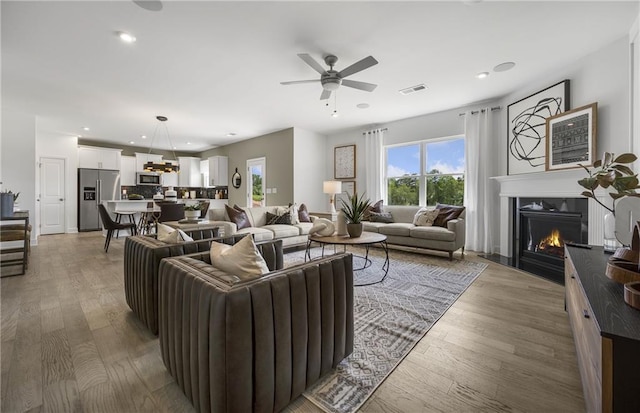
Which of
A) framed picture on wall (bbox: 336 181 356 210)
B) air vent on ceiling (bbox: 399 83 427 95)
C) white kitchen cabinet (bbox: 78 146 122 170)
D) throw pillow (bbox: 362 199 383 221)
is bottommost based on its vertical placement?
throw pillow (bbox: 362 199 383 221)

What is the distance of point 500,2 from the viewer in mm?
2205

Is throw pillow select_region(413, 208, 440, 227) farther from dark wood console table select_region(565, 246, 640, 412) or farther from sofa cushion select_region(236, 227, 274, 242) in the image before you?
dark wood console table select_region(565, 246, 640, 412)

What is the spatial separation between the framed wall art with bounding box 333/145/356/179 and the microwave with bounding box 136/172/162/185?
5.95 meters

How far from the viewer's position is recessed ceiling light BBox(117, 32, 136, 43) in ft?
8.52

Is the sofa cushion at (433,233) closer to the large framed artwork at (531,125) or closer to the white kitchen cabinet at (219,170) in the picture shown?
the large framed artwork at (531,125)

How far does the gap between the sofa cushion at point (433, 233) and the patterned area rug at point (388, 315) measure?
1.16 feet

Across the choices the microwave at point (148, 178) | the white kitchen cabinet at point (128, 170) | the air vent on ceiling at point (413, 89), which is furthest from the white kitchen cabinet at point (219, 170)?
the air vent on ceiling at point (413, 89)

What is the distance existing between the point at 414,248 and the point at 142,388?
4.34m

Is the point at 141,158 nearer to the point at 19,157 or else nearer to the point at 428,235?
the point at 19,157

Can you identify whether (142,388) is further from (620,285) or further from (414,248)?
(414,248)

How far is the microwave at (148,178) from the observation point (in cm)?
839

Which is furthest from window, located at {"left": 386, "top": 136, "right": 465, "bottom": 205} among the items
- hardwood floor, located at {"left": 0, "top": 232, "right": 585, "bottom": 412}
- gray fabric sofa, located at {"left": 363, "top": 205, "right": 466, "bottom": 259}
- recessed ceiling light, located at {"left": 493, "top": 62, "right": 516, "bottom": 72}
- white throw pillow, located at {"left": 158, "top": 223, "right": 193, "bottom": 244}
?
white throw pillow, located at {"left": 158, "top": 223, "right": 193, "bottom": 244}

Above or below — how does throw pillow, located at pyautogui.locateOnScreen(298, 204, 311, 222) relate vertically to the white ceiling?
below

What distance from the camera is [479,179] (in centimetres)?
468
